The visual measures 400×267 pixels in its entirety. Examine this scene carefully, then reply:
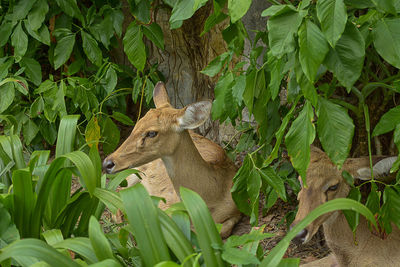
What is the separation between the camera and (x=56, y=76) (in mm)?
7117

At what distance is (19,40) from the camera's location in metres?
5.88

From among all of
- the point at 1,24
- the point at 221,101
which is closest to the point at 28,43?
the point at 1,24

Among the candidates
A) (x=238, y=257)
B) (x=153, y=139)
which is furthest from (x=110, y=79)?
(x=238, y=257)

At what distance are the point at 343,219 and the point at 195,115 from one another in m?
1.34

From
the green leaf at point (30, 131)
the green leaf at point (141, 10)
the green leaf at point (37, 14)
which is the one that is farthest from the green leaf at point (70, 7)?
the green leaf at point (30, 131)

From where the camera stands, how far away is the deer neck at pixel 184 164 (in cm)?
482

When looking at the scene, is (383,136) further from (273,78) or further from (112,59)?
(112,59)

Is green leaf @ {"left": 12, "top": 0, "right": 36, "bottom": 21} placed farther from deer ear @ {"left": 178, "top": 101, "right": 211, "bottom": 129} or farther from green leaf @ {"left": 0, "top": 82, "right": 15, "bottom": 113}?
deer ear @ {"left": 178, "top": 101, "right": 211, "bottom": 129}

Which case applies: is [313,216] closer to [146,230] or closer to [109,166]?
[146,230]

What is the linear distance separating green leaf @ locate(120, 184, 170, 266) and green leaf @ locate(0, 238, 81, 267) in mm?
308

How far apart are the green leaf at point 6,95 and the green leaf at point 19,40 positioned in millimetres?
354

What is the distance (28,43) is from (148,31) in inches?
59.3

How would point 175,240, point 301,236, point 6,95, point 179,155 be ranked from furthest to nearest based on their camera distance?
point 6,95
point 179,155
point 301,236
point 175,240

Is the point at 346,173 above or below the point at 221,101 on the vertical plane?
below
